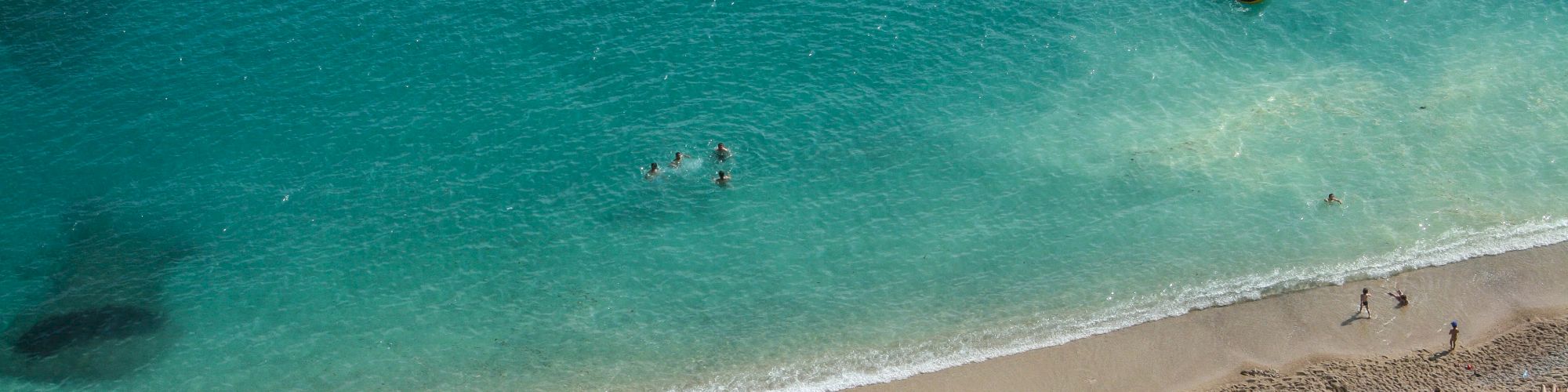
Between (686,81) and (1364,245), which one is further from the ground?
(686,81)

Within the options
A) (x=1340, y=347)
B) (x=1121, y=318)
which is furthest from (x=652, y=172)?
(x=1340, y=347)

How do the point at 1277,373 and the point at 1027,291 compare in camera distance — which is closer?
the point at 1277,373

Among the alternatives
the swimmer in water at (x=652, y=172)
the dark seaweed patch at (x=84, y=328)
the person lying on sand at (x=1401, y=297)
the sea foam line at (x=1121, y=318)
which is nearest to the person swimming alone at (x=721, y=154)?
the swimmer in water at (x=652, y=172)

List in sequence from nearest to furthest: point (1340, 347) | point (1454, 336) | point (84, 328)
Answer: point (1454, 336), point (1340, 347), point (84, 328)

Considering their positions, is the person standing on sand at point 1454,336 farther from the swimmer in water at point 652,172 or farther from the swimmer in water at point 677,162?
the swimmer in water at point 652,172

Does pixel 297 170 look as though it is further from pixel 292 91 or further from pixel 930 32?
pixel 930 32

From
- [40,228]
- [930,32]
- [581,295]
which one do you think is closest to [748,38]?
[930,32]

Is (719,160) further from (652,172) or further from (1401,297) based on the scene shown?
(1401,297)
